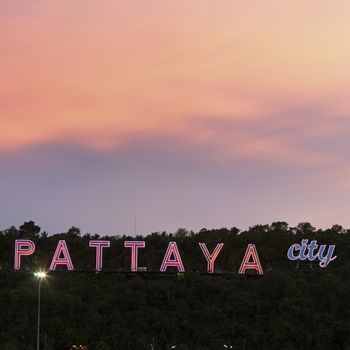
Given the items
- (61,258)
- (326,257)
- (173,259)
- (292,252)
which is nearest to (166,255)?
(173,259)

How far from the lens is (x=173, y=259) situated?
127812 mm

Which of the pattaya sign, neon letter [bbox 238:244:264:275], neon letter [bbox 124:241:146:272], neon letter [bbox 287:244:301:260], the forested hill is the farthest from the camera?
neon letter [bbox 287:244:301:260]

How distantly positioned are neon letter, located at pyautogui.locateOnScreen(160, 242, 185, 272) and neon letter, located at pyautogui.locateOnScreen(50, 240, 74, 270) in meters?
13.7

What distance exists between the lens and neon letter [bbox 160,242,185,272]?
125831 millimetres

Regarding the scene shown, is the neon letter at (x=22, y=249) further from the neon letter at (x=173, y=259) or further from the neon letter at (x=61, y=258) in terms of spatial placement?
the neon letter at (x=173, y=259)

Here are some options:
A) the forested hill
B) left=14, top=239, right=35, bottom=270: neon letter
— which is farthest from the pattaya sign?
the forested hill

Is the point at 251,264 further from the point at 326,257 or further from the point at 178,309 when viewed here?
the point at 178,309

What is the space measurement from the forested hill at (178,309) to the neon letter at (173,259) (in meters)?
3.12

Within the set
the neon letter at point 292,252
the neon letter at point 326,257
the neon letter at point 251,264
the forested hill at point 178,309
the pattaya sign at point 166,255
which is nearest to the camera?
the forested hill at point 178,309

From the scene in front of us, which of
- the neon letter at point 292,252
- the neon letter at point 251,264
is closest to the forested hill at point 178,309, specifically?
the neon letter at point 251,264

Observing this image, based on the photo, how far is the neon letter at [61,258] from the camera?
124m

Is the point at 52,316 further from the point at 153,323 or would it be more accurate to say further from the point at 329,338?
the point at 329,338

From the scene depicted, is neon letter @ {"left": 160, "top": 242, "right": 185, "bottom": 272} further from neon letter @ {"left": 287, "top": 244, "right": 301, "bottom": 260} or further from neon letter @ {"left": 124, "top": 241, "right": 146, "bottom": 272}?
neon letter @ {"left": 287, "top": 244, "right": 301, "bottom": 260}

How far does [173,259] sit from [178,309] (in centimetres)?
820
